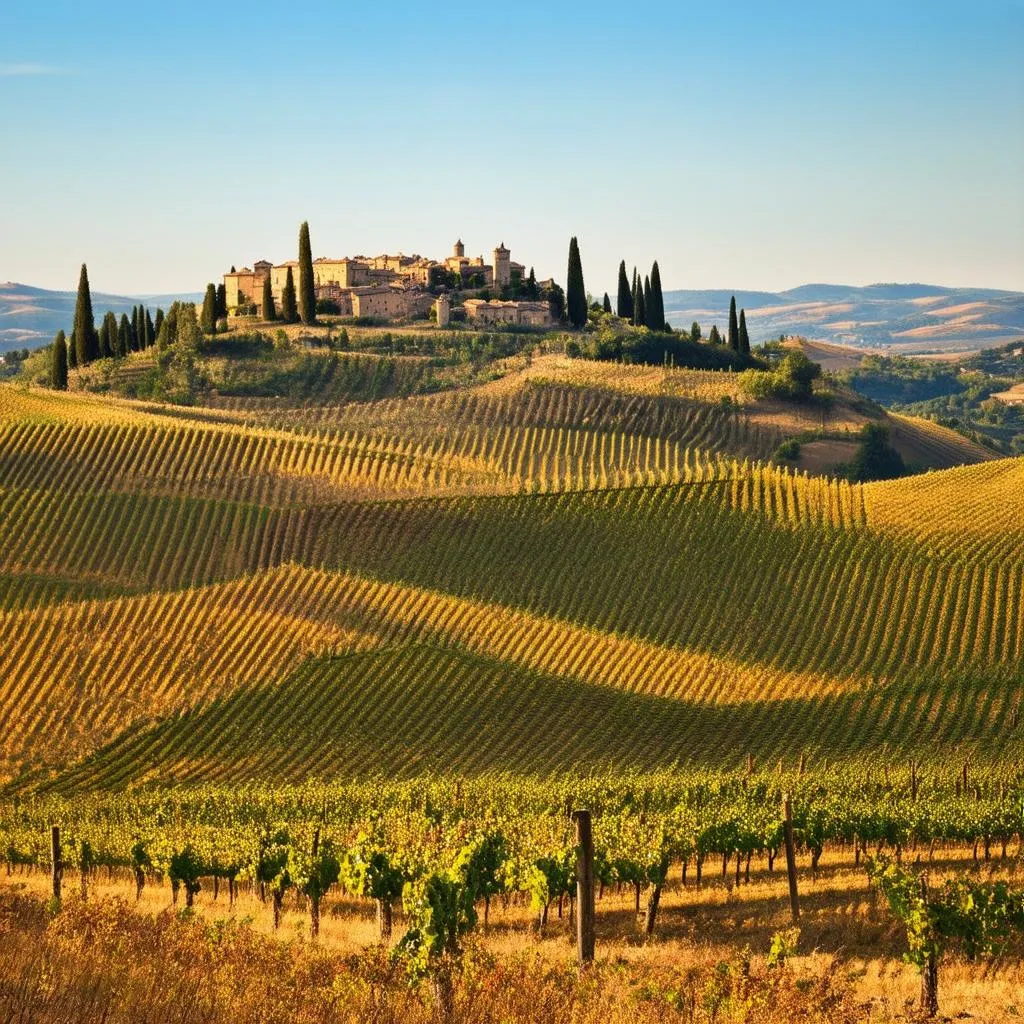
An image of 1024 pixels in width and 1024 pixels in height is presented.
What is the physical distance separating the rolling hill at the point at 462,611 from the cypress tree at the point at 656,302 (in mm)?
42613

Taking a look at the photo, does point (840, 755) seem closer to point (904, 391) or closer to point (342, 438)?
point (342, 438)

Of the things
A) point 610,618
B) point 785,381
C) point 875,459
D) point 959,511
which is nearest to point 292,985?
point 610,618

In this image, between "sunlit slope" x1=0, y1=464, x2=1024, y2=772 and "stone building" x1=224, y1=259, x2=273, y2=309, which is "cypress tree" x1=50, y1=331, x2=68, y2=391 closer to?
"stone building" x1=224, y1=259, x2=273, y2=309

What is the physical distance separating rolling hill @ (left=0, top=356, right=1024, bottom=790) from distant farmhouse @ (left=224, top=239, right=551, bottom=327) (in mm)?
39976

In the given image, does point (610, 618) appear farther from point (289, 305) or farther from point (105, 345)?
point (289, 305)

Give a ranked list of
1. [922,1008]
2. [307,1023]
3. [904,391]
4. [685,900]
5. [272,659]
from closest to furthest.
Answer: [307,1023]
[922,1008]
[685,900]
[272,659]
[904,391]

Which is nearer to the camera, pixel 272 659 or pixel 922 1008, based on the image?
pixel 922 1008

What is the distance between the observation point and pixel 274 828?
22.9 meters

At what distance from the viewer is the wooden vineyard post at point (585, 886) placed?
14.2 meters

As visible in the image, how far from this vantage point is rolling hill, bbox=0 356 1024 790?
1315 inches

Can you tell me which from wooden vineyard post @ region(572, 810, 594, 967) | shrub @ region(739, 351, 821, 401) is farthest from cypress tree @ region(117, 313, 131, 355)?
wooden vineyard post @ region(572, 810, 594, 967)

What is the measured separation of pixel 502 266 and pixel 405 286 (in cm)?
985

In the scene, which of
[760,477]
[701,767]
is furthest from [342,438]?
[701,767]

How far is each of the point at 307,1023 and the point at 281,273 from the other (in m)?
92.9
